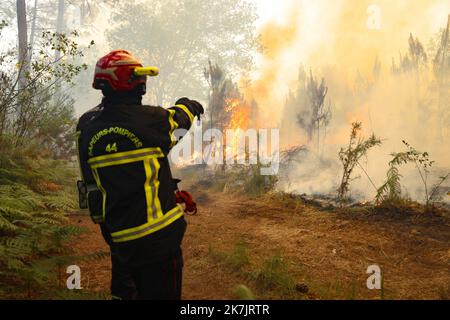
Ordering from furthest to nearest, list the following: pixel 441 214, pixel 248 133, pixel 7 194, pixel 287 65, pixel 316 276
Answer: pixel 287 65 < pixel 248 133 < pixel 441 214 < pixel 7 194 < pixel 316 276

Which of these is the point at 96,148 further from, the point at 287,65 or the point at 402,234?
the point at 287,65

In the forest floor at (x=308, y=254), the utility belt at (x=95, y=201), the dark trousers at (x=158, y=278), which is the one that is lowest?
the forest floor at (x=308, y=254)

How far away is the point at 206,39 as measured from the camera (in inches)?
1177

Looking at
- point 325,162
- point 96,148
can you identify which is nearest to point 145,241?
point 96,148

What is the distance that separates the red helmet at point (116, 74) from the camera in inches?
99.3

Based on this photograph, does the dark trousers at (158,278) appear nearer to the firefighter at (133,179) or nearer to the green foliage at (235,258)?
the firefighter at (133,179)

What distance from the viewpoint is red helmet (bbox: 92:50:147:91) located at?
2.52 m

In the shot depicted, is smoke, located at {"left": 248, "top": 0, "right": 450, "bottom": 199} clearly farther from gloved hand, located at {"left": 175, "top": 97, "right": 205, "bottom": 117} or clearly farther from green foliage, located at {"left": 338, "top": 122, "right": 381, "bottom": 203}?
gloved hand, located at {"left": 175, "top": 97, "right": 205, "bottom": 117}

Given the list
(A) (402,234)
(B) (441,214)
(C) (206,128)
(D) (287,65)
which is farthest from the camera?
(D) (287,65)

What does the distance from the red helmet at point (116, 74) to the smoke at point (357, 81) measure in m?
6.48

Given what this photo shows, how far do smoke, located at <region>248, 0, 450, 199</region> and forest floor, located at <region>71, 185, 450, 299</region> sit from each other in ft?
7.30

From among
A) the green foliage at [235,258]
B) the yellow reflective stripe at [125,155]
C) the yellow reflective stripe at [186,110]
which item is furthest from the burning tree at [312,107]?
the yellow reflective stripe at [125,155]

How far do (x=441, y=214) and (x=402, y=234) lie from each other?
971 mm

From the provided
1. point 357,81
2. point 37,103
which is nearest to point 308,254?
point 37,103
